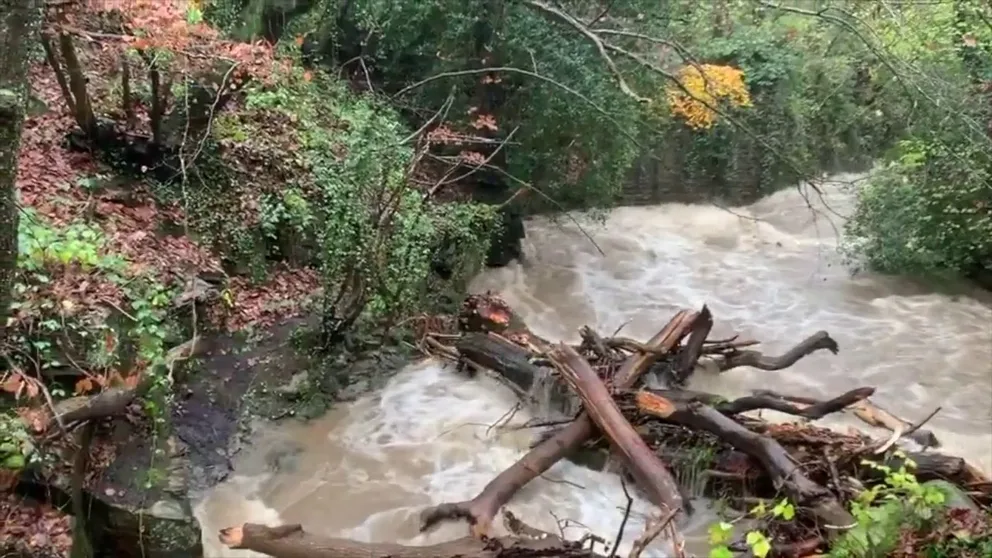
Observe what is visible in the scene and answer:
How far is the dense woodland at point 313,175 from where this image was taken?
3.99 m

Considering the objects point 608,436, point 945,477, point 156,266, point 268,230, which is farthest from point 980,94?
point 156,266

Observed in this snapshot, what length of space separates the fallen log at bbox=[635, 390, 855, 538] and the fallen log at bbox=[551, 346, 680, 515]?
0.33 m

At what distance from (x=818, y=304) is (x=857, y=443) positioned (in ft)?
17.3

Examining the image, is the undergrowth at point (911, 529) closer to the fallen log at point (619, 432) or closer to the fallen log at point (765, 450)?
the fallen log at point (765, 450)

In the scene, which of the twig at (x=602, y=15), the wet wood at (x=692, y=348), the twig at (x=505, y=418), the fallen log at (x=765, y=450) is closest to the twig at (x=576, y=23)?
the twig at (x=602, y=15)

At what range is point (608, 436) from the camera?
5348 millimetres

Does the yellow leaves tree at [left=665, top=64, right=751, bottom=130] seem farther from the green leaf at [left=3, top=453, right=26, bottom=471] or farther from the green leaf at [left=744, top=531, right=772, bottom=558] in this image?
the green leaf at [left=3, top=453, right=26, bottom=471]

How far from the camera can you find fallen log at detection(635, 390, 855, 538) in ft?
15.0

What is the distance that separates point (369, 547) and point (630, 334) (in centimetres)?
522

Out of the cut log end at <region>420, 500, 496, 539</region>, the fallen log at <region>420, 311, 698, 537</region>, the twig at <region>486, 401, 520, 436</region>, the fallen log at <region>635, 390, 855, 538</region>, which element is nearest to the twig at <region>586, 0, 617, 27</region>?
the fallen log at <region>420, 311, 698, 537</region>

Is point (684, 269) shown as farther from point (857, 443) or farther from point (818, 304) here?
point (857, 443)

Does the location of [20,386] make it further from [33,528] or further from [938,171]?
[938,171]

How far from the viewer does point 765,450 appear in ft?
16.8

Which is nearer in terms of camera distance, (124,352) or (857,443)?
(124,352)
